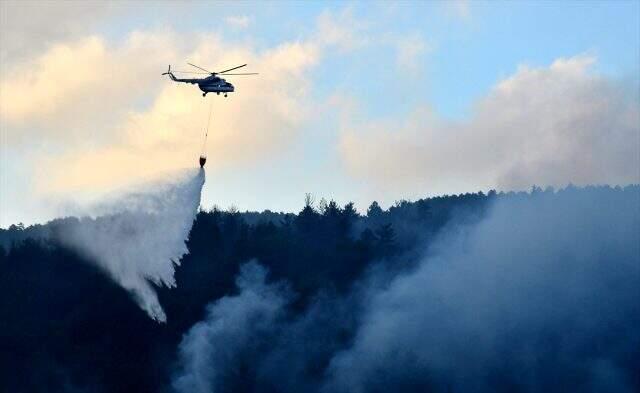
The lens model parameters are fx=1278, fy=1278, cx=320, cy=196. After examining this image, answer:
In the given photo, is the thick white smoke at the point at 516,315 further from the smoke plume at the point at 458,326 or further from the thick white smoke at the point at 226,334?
the thick white smoke at the point at 226,334

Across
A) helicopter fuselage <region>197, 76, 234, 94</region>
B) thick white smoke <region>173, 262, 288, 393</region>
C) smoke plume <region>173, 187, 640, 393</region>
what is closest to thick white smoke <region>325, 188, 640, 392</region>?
smoke plume <region>173, 187, 640, 393</region>

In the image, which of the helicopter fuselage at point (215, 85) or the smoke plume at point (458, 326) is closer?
the helicopter fuselage at point (215, 85)

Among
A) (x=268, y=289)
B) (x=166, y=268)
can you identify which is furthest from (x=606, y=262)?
(x=166, y=268)

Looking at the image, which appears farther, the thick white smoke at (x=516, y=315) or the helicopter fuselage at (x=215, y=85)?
the thick white smoke at (x=516, y=315)

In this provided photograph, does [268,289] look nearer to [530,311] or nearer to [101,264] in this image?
[101,264]

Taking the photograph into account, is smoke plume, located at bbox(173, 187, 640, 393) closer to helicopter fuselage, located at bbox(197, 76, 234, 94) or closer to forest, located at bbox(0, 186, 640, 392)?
forest, located at bbox(0, 186, 640, 392)

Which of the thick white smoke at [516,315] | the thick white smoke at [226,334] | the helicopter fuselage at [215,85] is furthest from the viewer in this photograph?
the thick white smoke at [226,334]

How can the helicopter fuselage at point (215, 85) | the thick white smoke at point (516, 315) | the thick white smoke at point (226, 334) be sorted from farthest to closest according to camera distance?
→ the thick white smoke at point (226, 334) → the thick white smoke at point (516, 315) → the helicopter fuselage at point (215, 85)

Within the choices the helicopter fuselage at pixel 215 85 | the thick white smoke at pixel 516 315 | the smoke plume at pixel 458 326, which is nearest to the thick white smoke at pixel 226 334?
the smoke plume at pixel 458 326

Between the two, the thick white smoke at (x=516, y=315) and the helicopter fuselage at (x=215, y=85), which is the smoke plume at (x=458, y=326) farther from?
the helicopter fuselage at (x=215, y=85)
